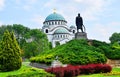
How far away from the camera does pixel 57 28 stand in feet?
338

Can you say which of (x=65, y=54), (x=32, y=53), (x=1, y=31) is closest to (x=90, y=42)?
(x=65, y=54)

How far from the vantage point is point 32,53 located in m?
63.0

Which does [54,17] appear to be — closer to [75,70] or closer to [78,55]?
[78,55]

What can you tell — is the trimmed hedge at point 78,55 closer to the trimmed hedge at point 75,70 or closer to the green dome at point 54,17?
the trimmed hedge at point 75,70

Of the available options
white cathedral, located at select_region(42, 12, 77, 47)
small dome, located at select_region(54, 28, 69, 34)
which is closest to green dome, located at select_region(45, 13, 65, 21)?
white cathedral, located at select_region(42, 12, 77, 47)

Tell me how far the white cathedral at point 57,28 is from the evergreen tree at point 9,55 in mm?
71603

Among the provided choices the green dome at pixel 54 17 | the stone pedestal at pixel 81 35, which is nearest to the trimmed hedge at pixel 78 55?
the stone pedestal at pixel 81 35

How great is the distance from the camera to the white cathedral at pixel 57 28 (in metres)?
101

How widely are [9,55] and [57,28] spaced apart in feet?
249

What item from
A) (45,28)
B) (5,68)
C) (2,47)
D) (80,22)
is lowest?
(5,68)

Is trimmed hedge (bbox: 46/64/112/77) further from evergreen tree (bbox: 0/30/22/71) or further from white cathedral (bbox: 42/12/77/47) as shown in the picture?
white cathedral (bbox: 42/12/77/47)

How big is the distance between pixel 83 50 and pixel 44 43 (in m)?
39.5

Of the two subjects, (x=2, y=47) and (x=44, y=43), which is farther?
(x=44, y=43)

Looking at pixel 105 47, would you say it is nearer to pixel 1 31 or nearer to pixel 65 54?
pixel 65 54
